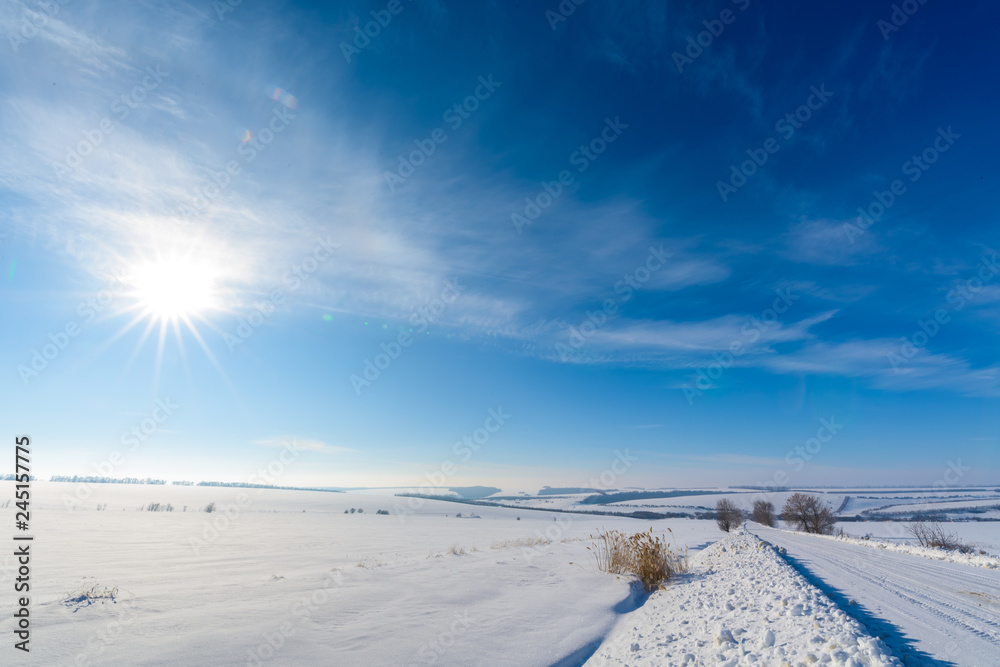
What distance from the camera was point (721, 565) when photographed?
1253 cm

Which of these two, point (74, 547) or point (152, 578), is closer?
point (152, 578)

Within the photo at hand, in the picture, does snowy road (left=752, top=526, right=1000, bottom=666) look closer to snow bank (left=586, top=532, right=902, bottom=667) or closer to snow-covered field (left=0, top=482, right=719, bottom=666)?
snow bank (left=586, top=532, right=902, bottom=667)

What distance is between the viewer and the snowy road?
440cm

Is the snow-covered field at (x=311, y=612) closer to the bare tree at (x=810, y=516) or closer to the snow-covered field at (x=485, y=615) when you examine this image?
the snow-covered field at (x=485, y=615)

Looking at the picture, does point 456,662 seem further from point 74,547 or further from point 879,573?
point 74,547

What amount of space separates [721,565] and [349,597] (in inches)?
424

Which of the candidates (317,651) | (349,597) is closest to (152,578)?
(349,597)

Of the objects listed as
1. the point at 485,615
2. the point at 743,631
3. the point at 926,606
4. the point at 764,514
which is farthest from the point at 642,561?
the point at 764,514

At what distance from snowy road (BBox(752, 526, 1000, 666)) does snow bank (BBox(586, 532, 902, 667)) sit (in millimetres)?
464

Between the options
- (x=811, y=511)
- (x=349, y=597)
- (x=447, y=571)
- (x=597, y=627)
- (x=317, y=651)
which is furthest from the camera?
(x=811, y=511)

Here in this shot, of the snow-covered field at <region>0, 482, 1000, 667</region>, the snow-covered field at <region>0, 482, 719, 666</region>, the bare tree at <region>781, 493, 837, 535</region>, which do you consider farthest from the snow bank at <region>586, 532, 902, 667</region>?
the bare tree at <region>781, 493, 837, 535</region>

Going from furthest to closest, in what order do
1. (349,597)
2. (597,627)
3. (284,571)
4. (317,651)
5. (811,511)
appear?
(811,511)
(284,571)
(349,597)
(597,627)
(317,651)

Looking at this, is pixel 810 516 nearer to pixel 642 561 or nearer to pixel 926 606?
pixel 642 561

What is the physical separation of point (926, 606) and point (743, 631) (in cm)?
384
